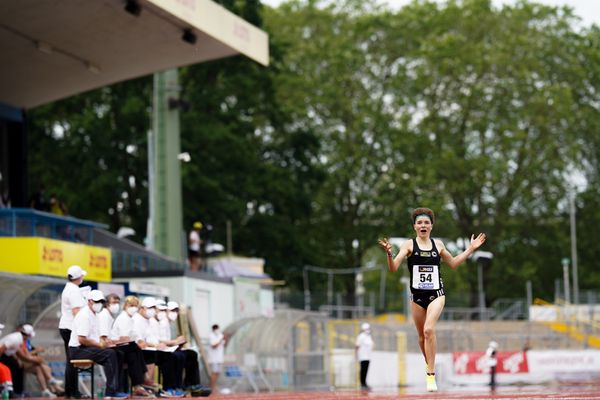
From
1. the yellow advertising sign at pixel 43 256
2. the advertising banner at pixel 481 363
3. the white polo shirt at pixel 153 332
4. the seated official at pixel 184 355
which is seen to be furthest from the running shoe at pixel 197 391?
the advertising banner at pixel 481 363

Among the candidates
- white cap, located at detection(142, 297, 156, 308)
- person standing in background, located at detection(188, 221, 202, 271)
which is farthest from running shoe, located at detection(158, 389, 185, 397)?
person standing in background, located at detection(188, 221, 202, 271)

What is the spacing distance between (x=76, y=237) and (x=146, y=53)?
7344mm

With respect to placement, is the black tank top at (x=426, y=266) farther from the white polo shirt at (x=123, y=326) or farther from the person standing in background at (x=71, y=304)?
the white polo shirt at (x=123, y=326)

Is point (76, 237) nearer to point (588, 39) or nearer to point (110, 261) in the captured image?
point (110, 261)

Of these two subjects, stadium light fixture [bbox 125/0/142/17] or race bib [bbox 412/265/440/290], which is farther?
stadium light fixture [bbox 125/0/142/17]

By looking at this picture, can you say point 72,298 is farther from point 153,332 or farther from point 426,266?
point 426,266

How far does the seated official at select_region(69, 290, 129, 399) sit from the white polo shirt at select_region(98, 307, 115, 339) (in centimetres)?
9

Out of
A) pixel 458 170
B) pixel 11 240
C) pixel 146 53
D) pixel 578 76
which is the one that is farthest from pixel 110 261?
pixel 578 76

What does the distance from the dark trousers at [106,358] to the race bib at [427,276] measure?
519 centimetres

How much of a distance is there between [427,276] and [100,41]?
935 inches

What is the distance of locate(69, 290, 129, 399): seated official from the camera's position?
18.8m

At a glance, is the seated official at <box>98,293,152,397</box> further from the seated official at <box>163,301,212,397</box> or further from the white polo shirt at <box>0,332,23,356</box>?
the white polo shirt at <box>0,332,23,356</box>

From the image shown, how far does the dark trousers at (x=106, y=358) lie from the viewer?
19.0 m

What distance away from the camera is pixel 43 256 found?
3105cm
